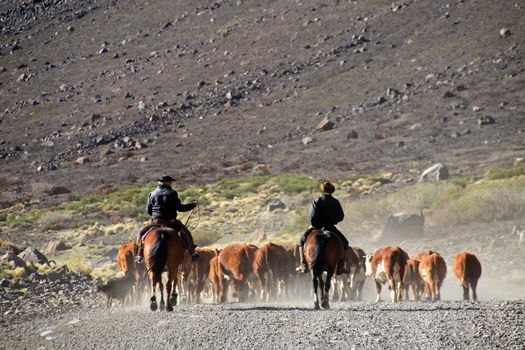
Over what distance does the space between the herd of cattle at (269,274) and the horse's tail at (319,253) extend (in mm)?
4400

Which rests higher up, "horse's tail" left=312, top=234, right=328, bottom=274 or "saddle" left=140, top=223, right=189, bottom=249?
"saddle" left=140, top=223, right=189, bottom=249

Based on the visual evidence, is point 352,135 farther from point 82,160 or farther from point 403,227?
point 403,227

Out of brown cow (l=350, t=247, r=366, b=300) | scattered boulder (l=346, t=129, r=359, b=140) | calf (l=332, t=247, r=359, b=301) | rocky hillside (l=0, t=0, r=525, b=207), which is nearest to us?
calf (l=332, t=247, r=359, b=301)

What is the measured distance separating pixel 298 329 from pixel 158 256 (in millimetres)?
3909

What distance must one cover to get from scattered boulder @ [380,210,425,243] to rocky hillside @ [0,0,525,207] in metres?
21.1

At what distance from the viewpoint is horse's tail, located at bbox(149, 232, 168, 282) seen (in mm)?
16953

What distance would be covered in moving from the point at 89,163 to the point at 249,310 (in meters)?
65.5

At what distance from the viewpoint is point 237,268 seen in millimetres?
21953

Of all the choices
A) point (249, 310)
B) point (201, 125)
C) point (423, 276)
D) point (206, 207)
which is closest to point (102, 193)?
point (206, 207)

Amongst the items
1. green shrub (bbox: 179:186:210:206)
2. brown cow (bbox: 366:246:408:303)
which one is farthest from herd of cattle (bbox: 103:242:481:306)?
green shrub (bbox: 179:186:210:206)

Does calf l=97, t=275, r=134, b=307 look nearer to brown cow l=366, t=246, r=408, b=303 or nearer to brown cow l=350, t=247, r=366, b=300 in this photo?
brown cow l=350, t=247, r=366, b=300

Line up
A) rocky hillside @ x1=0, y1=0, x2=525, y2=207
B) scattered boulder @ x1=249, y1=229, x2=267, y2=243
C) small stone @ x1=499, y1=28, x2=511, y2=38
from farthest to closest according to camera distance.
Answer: small stone @ x1=499, y1=28, x2=511, y2=38 < rocky hillside @ x1=0, y1=0, x2=525, y2=207 < scattered boulder @ x1=249, y1=229, x2=267, y2=243

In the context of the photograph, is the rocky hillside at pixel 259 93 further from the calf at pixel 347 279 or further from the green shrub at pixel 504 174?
the calf at pixel 347 279

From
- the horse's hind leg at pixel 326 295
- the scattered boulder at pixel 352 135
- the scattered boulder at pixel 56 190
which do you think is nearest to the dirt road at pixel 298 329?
the horse's hind leg at pixel 326 295
